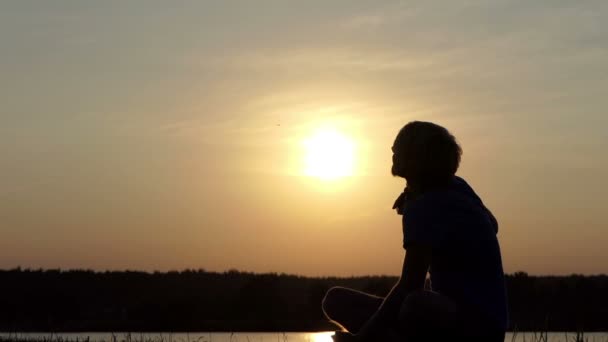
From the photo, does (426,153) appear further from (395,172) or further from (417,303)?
(417,303)

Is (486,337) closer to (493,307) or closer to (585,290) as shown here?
(493,307)

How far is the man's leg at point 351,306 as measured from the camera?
5898mm

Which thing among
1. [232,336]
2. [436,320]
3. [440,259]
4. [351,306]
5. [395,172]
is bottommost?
[232,336]

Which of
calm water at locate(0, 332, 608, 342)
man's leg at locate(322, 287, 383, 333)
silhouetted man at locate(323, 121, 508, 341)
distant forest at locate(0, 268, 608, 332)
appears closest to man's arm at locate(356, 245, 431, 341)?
silhouetted man at locate(323, 121, 508, 341)

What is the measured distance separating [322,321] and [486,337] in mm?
40689

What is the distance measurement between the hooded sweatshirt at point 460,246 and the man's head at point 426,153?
0.11 metres

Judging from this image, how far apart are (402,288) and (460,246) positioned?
0.42m

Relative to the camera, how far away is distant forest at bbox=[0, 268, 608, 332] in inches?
1510

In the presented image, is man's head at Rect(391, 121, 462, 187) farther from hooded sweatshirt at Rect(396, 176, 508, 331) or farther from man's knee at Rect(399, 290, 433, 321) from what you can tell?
man's knee at Rect(399, 290, 433, 321)

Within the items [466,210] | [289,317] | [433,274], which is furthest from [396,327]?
[289,317]

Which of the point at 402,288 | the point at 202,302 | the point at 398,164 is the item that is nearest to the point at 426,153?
the point at 398,164

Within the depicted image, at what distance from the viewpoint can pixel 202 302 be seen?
41312mm

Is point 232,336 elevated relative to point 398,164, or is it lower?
lower

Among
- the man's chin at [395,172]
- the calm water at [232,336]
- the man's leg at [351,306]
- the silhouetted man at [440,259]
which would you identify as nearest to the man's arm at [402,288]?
the silhouetted man at [440,259]
